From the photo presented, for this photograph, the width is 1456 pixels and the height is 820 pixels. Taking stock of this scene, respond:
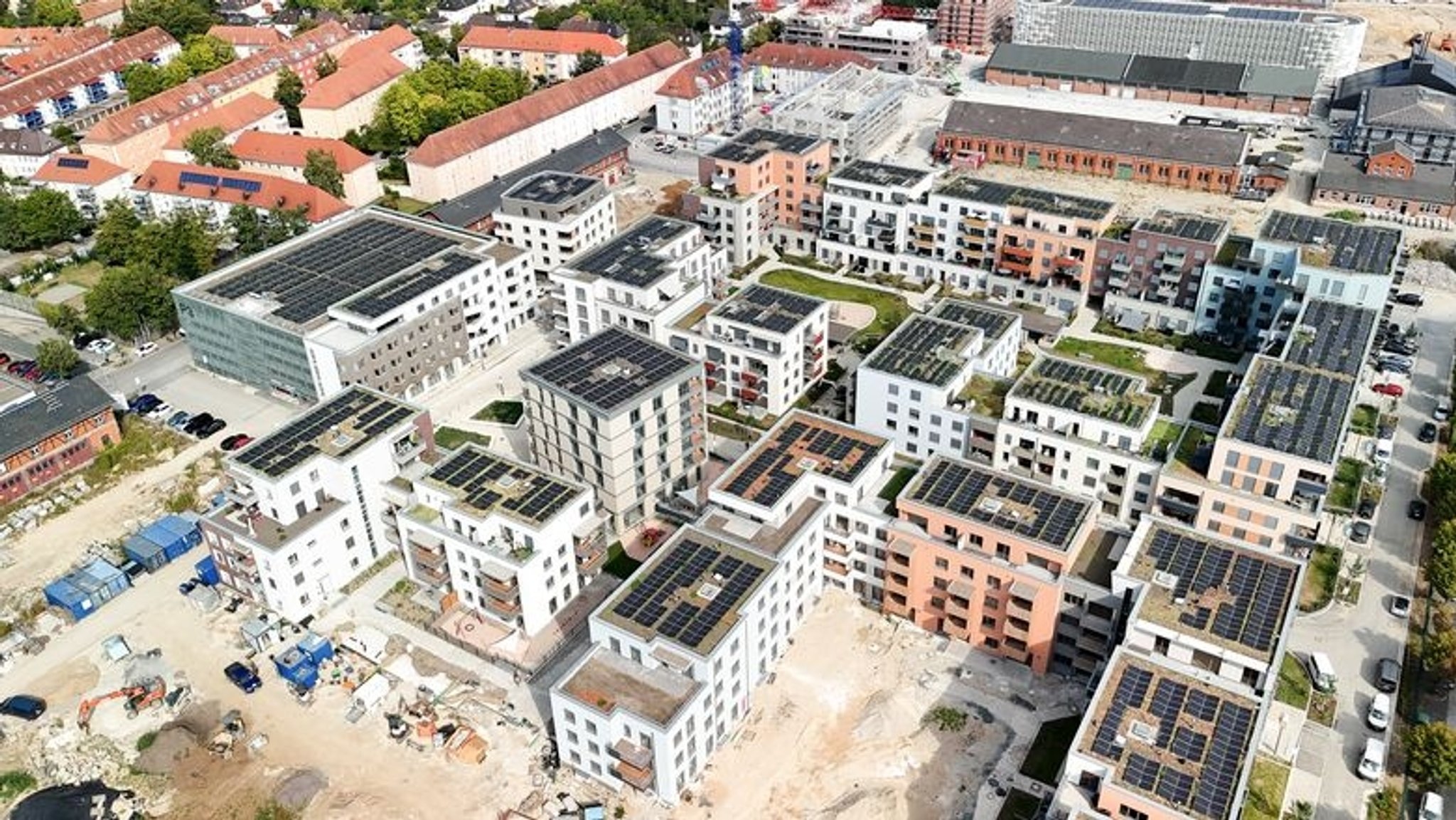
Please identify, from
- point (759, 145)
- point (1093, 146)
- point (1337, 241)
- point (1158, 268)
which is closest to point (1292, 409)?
point (1337, 241)

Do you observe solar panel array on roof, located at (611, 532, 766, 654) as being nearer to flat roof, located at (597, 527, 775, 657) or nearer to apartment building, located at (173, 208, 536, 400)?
flat roof, located at (597, 527, 775, 657)

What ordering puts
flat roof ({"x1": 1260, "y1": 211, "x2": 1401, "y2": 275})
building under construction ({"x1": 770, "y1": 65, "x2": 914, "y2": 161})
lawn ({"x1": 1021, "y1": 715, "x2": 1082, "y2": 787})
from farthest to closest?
building under construction ({"x1": 770, "y1": 65, "x2": 914, "y2": 161}) → flat roof ({"x1": 1260, "y1": 211, "x2": 1401, "y2": 275}) → lawn ({"x1": 1021, "y1": 715, "x2": 1082, "y2": 787})

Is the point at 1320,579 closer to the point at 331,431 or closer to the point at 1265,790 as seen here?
the point at 1265,790

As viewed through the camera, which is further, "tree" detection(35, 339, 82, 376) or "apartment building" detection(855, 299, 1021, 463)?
"tree" detection(35, 339, 82, 376)

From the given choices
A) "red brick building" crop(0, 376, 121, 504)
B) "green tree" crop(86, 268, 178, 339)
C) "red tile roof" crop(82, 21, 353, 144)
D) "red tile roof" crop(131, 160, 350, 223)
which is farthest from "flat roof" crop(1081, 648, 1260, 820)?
"red tile roof" crop(82, 21, 353, 144)

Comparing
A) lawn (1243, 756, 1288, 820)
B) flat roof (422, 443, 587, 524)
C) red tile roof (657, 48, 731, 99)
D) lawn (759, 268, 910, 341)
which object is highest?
red tile roof (657, 48, 731, 99)

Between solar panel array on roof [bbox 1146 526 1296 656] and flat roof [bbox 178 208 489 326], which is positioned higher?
flat roof [bbox 178 208 489 326]

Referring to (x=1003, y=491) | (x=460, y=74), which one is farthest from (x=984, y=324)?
(x=460, y=74)
